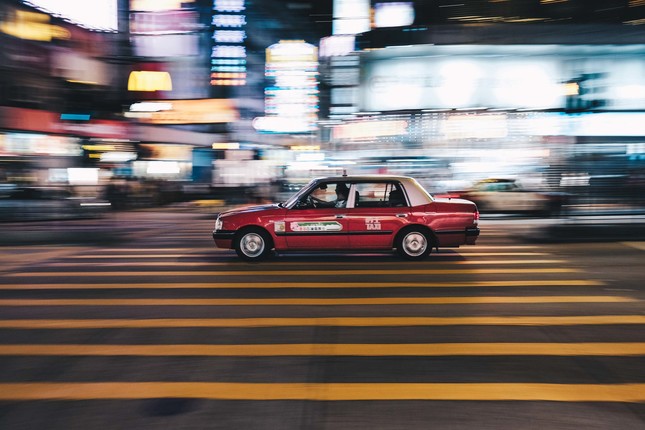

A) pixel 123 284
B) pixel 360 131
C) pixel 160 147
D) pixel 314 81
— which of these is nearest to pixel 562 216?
pixel 123 284

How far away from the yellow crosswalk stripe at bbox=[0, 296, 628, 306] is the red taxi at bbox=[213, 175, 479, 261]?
2867 mm

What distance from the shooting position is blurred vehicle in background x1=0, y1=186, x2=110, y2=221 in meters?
17.0

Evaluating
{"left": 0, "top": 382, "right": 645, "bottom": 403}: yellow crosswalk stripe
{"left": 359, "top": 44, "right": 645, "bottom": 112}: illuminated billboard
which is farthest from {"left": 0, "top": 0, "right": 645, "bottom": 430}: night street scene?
{"left": 359, "top": 44, "right": 645, "bottom": 112}: illuminated billboard

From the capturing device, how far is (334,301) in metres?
7.01

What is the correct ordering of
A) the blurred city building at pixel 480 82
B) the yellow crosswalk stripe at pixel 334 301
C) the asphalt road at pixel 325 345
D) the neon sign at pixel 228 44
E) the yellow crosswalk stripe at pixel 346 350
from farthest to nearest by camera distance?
the neon sign at pixel 228 44, the blurred city building at pixel 480 82, the yellow crosswalk stripe at pixel 334 301, the yellow crosswalk stripe at pixel 346 350, the asphalt road at pixel 325 345

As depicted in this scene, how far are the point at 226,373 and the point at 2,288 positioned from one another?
514cm

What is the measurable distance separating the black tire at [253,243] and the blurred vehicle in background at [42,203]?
795cm

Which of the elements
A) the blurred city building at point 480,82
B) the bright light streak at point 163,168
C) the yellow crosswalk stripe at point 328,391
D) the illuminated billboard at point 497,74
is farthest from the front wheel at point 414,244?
the bright light streak at point 163,168

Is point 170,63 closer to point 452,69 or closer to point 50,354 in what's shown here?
point 452,69

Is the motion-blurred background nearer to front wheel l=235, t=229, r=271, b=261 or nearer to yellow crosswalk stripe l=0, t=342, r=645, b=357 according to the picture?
front wheel l=235, t=229, r=271, b=261

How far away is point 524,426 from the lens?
3545 millimetres

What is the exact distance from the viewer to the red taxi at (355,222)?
990cm

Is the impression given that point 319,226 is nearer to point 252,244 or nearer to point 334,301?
point 252,244

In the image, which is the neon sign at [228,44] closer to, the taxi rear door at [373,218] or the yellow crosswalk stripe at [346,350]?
the taxi rear door at [373,218]
